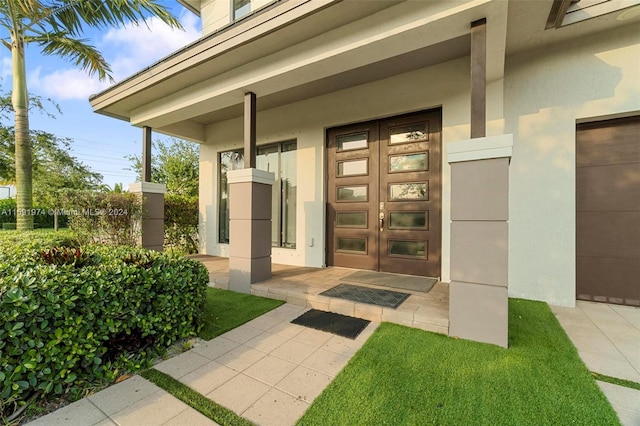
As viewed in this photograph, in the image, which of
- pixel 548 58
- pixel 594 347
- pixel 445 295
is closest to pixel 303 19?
pixel 548 58

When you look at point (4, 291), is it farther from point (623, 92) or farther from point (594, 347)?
point (623, 92)

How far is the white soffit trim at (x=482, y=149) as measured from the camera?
2.30 metres

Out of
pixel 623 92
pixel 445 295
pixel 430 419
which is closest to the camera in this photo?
pixel 430 419

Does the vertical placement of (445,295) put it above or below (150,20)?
below

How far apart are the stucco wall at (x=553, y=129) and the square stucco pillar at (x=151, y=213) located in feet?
20.4

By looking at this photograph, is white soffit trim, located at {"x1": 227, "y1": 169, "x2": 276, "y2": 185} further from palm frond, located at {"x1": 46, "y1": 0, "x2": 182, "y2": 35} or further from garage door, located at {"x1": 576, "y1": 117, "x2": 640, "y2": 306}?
garage door, located at {"x1": 576, "y1": 117, "x2": 640, "y2": 306}

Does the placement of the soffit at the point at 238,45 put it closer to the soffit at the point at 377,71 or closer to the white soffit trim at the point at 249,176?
the soffit at the point at 377,71

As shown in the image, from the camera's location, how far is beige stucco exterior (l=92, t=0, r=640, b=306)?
2.83 metres

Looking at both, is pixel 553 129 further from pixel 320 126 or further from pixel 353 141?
pixel 320 126

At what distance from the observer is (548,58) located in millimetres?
3471

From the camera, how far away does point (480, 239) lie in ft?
7.86

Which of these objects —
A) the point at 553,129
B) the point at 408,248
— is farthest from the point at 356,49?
the point at 408,248

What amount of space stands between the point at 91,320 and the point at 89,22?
588 cm

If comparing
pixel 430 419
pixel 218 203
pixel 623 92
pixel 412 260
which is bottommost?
pixel 430 419
